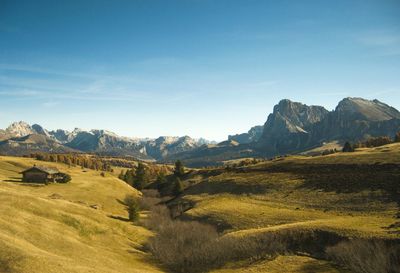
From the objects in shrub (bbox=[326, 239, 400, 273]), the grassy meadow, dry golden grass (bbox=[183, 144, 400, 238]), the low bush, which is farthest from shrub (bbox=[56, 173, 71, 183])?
shrub (bbox=[326, 239, 400, 273])

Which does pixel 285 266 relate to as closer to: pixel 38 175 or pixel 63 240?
pixel 63 240

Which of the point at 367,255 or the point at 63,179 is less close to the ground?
the point at 63,179

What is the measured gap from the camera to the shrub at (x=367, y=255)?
43594mm

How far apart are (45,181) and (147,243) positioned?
73213 millimetres


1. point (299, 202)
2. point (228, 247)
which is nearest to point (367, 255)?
point (228, 247)

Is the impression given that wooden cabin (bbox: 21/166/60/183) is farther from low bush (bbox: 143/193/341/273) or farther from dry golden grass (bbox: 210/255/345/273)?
dry golden grass (bbox: 210/255/345/273)

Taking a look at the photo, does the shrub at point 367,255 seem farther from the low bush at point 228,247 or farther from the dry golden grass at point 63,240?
the dry golden grass at point 63,240

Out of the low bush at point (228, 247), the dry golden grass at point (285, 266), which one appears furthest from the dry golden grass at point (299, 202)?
the dry golden grass at point (285, 266)

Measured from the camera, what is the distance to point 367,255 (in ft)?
156

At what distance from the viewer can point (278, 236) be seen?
62.2 meters

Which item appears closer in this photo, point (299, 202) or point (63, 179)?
point (299, 202)

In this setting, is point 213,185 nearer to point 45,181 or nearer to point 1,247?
point 45,181

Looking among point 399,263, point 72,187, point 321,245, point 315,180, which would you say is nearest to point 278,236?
point 321,245

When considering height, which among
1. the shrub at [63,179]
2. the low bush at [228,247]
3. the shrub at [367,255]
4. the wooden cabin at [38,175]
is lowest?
the low bush at [228,247]
